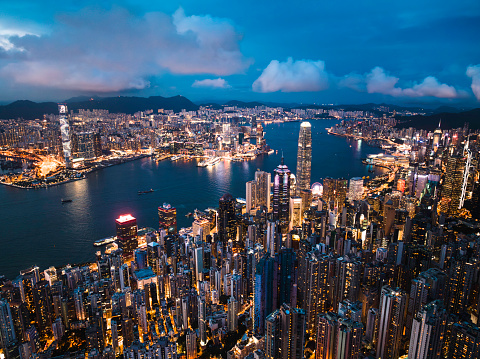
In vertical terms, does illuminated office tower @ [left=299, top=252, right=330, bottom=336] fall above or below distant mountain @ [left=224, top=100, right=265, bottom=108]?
below

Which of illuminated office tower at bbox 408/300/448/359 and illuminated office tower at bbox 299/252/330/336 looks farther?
illuminated office tower at bbox 299/252/330/336

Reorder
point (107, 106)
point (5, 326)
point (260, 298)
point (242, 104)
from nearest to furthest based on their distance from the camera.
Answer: point (5, 326), point (260, 298), point (107, 106), point (242, 104)

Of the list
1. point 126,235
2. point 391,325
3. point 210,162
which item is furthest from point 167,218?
point 210,162

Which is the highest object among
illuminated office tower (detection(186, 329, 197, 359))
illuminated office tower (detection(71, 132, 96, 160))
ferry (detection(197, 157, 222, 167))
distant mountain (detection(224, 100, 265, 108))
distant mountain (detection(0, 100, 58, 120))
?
distant mountain (detection(224, 100, 265, 108))

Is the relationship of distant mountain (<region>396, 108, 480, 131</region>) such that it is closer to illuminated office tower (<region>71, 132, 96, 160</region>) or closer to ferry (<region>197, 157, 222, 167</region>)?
ferry (<region>197, 157, 222, 167</region>)

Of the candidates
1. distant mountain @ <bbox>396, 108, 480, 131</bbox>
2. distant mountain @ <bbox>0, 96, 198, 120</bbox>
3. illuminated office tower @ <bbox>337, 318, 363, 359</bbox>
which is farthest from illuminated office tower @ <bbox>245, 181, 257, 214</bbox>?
distant mountain @ <bbox>0, 96, 198, 120</bbox>

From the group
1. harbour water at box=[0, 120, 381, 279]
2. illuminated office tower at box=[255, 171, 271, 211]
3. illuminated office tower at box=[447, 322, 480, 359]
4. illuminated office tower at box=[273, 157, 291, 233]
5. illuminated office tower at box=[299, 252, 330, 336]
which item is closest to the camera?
illuminated office tower at box=[447, 322, 480, 359]

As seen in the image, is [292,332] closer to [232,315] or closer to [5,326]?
[232,315]
